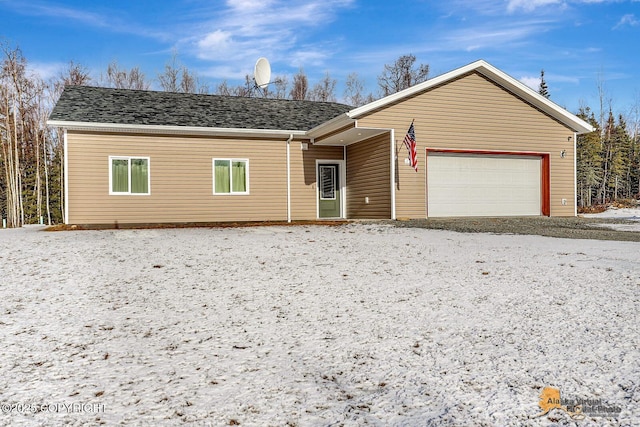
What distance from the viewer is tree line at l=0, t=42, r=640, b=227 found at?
26.6 m

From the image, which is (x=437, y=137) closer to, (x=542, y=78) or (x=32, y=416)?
(x=32, y=416)

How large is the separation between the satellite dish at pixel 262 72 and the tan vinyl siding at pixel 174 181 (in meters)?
7.73

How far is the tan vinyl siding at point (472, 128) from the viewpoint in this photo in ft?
48.6

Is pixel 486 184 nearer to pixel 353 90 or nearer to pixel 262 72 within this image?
pixel 262 72

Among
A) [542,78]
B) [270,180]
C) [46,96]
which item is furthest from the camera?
[542,78]

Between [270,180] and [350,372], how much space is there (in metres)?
13.8

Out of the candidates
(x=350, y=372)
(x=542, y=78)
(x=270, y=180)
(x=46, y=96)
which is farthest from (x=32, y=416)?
(x=542, y=78)

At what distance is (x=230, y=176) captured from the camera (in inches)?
633

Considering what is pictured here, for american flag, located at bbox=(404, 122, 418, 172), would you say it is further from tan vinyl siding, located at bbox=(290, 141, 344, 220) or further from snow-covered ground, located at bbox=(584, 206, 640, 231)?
snow-covered ground, located at bbox=(584, 206, 640, 231)

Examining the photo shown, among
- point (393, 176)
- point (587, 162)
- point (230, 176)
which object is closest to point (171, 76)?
point (230, 176)

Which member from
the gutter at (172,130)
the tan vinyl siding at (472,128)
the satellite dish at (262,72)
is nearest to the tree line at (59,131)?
the satellite dish at (262,72)

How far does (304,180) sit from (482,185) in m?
6.25

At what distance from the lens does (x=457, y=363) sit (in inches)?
119

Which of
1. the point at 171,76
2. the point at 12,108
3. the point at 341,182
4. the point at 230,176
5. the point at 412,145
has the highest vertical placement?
the point at 171,76
